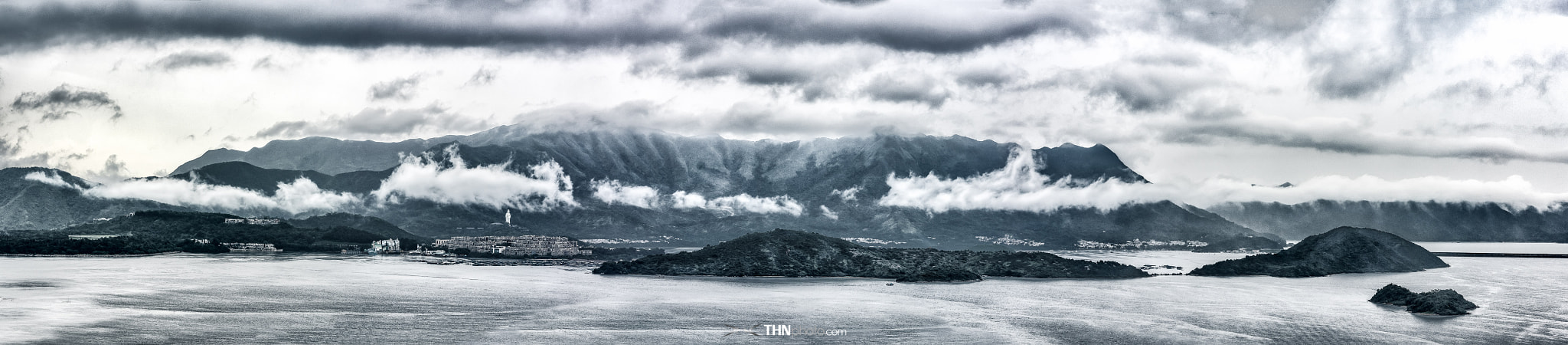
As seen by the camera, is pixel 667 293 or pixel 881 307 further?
pixel 667 293

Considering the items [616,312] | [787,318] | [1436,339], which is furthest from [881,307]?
[1436,339]

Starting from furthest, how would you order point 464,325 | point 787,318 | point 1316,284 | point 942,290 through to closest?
point 1316,284 < point 942,290 < point 787,318 < point 464,325

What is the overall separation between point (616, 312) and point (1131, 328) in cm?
5873

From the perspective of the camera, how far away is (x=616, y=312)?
13450 cm

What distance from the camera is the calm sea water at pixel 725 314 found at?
356 feet

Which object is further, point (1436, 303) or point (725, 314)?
point (1436, 303)

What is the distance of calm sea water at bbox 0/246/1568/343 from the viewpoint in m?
108

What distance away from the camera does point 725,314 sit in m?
132

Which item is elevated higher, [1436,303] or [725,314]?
[1436,303]

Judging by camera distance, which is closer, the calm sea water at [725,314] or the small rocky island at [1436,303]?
the calm sea water at [725,314]

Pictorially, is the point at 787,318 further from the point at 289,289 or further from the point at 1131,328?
the point at 289,289

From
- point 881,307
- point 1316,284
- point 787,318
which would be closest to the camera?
point 787,318

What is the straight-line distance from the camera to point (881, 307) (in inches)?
5655

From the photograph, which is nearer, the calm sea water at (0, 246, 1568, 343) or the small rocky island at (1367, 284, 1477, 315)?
the calm sea water at (0, 246, 1568, 343)
